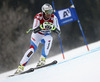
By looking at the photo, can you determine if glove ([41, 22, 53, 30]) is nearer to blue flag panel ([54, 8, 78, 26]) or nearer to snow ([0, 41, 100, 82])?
snow ([0, 41, 100, 82])

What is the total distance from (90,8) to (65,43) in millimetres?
2437

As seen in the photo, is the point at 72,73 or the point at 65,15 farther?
the point at 65,15

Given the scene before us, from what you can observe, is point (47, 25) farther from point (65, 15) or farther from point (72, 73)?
point (72, 73)

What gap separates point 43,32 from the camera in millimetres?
4133

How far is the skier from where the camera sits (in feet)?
12.8

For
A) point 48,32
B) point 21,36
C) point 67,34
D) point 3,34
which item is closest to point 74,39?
point 67,34

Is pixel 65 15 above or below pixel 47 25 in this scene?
below

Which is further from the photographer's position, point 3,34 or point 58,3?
point 58,3

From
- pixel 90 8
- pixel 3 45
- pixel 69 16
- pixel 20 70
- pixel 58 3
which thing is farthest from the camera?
pixel 90 8

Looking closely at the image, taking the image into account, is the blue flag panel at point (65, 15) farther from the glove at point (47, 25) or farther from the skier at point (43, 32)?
the glove at point (47, 25)

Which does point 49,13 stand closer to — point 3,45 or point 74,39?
A: point 3,45

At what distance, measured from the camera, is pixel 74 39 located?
29.6ft

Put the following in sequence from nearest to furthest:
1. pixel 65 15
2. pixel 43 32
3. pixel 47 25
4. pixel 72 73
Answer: pixel 72 73, pixel 47 25, pixel 43 32, pixel 65 15

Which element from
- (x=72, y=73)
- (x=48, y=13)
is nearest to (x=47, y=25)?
(x=48, y=13)
